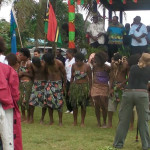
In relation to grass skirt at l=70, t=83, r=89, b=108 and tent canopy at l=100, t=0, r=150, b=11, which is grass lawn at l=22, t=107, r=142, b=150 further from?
tent canopy at l=100, t=0, r=150, b=11

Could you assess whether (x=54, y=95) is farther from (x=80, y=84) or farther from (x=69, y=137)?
(x=69, y=137)

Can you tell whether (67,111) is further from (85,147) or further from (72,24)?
(85,147)

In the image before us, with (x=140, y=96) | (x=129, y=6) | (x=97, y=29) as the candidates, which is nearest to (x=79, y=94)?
(x=140, y=96)

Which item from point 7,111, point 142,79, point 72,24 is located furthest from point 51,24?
point 7,111

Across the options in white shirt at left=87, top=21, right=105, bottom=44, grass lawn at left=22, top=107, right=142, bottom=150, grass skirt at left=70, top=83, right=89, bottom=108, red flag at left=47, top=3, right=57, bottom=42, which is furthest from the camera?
white shirt at left=87, top=21, right=105, bottom=44

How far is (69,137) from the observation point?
834 cm

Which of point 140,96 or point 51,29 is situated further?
point 51,29

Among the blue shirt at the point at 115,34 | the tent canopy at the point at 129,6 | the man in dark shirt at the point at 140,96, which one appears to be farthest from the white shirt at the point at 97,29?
the man in dark shirt at the point at 140,96

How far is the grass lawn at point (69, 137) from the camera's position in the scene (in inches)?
296

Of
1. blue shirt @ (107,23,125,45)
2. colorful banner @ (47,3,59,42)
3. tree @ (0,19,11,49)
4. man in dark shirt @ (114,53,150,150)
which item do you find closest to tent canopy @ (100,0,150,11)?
blue shirt @ (107,23,125,45)

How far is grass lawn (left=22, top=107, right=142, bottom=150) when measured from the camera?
753 cm

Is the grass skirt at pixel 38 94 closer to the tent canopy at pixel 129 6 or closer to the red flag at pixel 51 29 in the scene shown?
the red flag at pixel 51 29

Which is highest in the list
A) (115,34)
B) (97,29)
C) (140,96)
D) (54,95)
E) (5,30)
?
(5,30)

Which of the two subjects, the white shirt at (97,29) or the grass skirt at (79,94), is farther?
the white shirt at (97,29)
